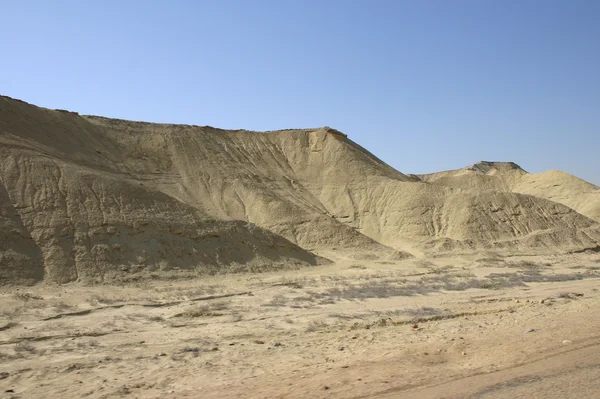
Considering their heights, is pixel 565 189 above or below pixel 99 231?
above

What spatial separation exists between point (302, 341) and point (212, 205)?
30214 mm

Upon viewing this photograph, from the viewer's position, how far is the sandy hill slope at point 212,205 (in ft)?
79.8

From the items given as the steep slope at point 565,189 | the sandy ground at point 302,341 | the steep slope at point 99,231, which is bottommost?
the sandy ground at point 302,341

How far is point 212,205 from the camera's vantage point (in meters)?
40.7

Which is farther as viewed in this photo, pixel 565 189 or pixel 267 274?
pixel 565 189

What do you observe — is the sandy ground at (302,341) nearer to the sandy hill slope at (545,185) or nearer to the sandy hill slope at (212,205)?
the sandy hill slope at (212,205)

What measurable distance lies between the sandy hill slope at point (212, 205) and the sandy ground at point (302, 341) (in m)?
3.89

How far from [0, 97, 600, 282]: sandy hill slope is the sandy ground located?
3890mm

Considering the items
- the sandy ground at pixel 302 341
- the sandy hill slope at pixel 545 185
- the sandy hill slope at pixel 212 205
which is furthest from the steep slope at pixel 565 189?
the sandy ground at pixel 302 341

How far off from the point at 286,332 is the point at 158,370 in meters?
3.87

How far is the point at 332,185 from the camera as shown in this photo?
49.5 meters

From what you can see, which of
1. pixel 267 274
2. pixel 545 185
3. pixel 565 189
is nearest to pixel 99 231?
pixel 267 274

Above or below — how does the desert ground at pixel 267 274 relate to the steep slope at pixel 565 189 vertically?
below

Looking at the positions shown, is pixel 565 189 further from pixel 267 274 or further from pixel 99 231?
pixel 99 231
